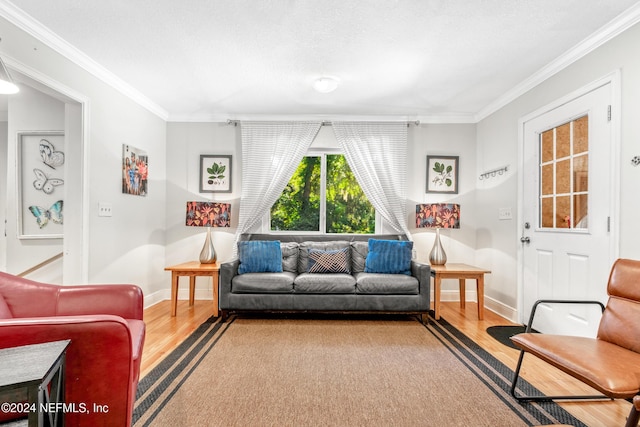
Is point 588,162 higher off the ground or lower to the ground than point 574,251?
higher

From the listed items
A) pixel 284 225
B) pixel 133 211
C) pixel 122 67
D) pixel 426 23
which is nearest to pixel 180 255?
pixel 133 211

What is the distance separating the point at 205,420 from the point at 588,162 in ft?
10.3

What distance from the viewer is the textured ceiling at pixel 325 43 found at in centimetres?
216

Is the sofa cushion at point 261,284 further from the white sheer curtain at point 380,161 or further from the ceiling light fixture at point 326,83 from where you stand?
the ceiling light fixture at point 326,83

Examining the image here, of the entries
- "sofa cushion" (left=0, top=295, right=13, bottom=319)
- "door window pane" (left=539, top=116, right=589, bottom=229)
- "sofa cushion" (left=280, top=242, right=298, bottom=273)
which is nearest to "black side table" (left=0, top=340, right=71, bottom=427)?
"sofa cushion" (left=0, top=295, right=13, bottom=319)

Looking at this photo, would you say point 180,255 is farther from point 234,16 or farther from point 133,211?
point 234,16

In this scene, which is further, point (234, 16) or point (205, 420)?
point (234, 16)

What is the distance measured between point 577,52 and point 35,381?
147 inches

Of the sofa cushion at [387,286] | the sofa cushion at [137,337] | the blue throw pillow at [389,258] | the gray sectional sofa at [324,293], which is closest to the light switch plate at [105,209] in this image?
the gray sectional sofa at [324,293]

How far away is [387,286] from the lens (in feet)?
10.8

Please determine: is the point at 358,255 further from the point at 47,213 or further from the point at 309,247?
the point at 47,213

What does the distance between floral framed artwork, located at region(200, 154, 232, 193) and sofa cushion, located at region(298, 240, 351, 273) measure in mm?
1312

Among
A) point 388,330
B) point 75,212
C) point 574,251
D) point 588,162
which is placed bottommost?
point 388,330

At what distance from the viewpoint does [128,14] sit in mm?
2244
